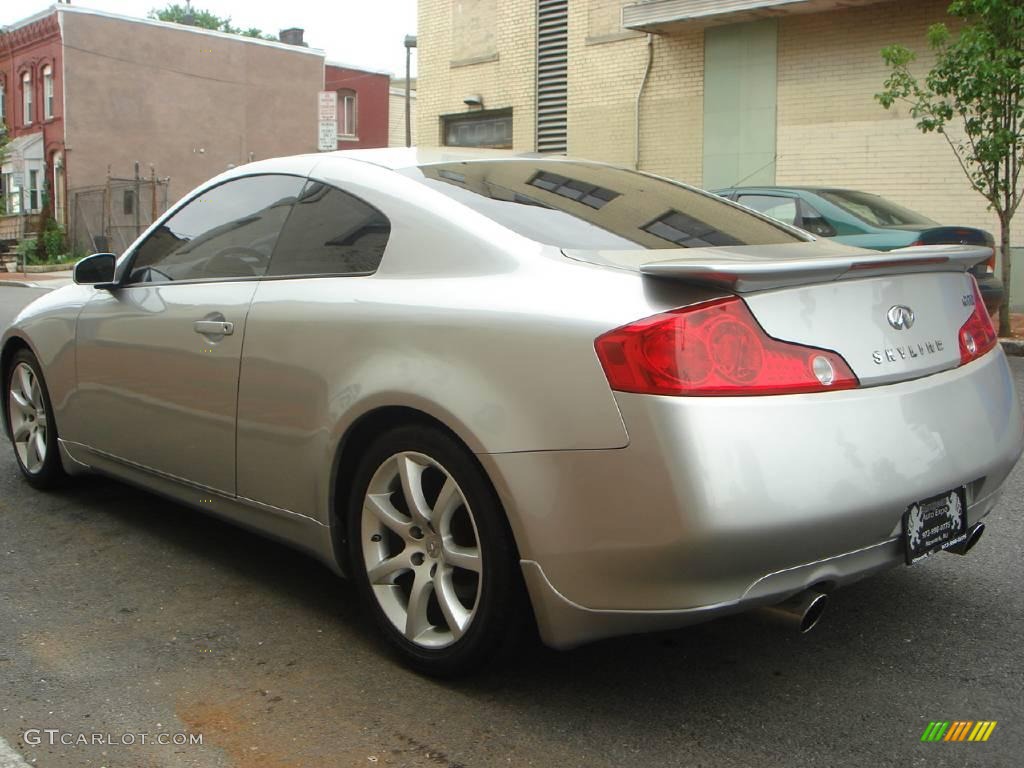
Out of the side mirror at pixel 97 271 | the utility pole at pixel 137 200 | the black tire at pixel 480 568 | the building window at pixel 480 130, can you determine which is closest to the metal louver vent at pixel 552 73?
the building window at pixel 480 130

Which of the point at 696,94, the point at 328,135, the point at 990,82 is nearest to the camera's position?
the point at 990,82

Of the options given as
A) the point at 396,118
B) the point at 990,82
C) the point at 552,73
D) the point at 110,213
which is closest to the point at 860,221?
the point at 990,82

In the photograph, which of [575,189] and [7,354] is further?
[7,354]

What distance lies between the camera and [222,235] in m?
4.25

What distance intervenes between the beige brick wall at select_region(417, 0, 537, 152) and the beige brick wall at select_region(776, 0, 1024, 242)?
5363 mm

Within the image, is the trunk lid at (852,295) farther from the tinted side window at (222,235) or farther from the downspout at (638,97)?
the downspout at (638,97)

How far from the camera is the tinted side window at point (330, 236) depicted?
11.6ft

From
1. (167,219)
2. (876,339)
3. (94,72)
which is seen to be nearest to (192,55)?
(94,72)

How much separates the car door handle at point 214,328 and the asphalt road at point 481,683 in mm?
920

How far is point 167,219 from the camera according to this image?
15.4 ft

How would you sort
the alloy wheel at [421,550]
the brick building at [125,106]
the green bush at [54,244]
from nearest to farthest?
1. the alloy wheel at [421,550]
2. the green bush at [54,244]
3. the brick building at [125,106]

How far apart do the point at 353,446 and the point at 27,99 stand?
40.2m

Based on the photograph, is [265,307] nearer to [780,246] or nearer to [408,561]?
[408,561]

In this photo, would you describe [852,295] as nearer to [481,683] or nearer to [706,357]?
[706,357]
